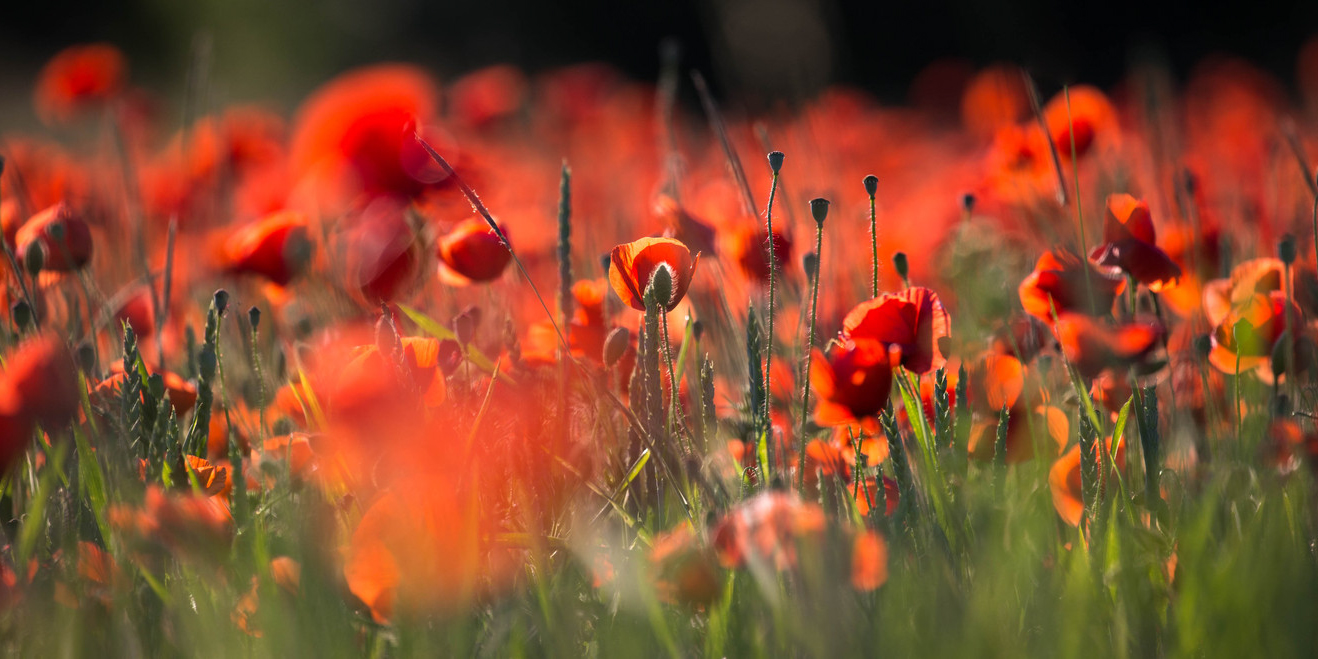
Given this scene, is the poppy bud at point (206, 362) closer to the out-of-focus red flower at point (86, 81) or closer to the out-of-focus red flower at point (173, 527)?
the out-of-focus red flower at point (173, 527)

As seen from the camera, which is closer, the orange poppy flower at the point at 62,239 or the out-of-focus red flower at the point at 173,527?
the out-of-focus red flower at the point at 173,527

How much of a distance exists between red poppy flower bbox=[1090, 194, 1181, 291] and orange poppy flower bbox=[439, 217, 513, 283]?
0.61m

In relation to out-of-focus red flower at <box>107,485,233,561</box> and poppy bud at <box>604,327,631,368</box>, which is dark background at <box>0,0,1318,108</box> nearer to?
poppy bud at <box>604,327,631,368</box>

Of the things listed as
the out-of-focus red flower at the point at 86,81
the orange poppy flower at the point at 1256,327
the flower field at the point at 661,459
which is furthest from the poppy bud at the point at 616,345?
the out-of-focus red flower at the point at 86,81

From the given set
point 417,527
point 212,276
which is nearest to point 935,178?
point 212,276

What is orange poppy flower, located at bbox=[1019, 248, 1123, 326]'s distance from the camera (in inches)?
38.4

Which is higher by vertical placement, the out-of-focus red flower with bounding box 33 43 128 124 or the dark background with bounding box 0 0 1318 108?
the dark background with bounding box 0 0 1318 108

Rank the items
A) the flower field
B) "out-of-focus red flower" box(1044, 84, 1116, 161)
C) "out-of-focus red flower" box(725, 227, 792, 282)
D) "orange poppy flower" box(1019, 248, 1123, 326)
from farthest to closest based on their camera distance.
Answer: "out-of-focus red flower" box(1044, 84, 1116, 161)
"out-of-focus red flower" box(725, 227, 792, 282)
"orange poppy flower" box(1019, 248, 1123, 326)
the flower field

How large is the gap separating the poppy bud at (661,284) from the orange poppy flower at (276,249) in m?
0.64

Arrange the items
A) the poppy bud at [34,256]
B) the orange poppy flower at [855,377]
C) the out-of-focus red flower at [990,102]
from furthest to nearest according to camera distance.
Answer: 1. the out-of-focus red flower at [990,102]
2. the poppy bud at [34,256]
3. the orange poppy flower at [855,377]

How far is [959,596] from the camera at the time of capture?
2.64 ft

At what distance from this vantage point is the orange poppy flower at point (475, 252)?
1.18 m

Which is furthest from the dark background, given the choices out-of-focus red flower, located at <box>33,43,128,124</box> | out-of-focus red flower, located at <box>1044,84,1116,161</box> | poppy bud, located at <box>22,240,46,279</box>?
poppy bud, located at <box>22,240,46,279</box>

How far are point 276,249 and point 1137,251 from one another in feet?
3.21
